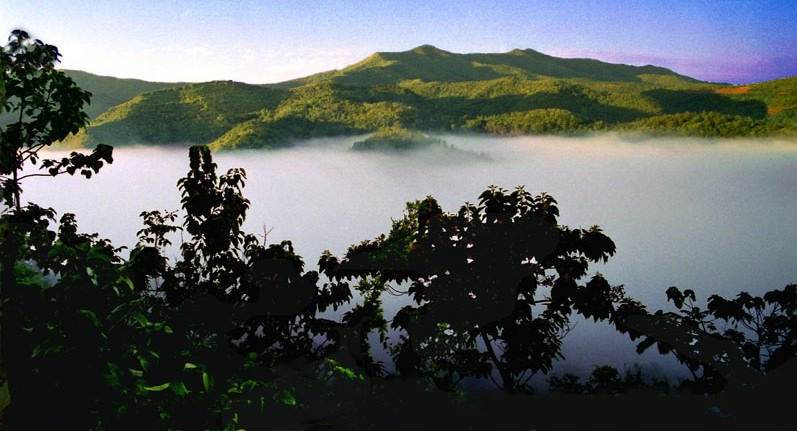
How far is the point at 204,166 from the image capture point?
5.40 m

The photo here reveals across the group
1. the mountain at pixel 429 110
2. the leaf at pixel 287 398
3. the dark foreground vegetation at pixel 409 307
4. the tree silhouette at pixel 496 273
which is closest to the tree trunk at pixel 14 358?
the leaf at pixel 287 398

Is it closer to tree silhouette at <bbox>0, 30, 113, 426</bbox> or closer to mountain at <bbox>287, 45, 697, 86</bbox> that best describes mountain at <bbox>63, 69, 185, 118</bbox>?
mountain at <bbox>287, 45, 697, 86</bbox>

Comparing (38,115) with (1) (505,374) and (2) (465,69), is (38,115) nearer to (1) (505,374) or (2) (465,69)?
(1) (505,374)

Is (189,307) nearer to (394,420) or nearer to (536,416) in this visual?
(394,420)

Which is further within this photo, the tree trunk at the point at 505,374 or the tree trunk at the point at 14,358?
the tree trunk at the point at 505,374

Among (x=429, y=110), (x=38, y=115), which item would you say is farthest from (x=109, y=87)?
(x=38, y=115)

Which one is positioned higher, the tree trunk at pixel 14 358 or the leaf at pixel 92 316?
the leaf at pixel 92 316

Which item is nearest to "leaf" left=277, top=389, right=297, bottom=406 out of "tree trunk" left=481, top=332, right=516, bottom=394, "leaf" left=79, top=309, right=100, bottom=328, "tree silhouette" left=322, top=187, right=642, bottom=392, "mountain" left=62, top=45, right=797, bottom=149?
"leaf" left=79, top=309, right=100, bottom=328

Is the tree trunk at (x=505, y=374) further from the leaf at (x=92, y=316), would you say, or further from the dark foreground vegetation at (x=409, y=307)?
the leaf at (x=92, y=316)

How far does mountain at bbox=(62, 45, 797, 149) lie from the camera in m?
77.7

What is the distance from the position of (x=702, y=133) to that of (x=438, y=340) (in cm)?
8151

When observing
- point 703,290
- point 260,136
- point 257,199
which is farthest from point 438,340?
point 257,199

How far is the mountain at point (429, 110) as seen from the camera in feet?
255

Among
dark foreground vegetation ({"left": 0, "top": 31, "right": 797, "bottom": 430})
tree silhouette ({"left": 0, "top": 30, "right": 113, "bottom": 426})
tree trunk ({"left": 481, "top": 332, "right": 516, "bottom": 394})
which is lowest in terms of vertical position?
tree trunk ({"left": 481, "top": 332, "right": 516, "bottom": 394})
